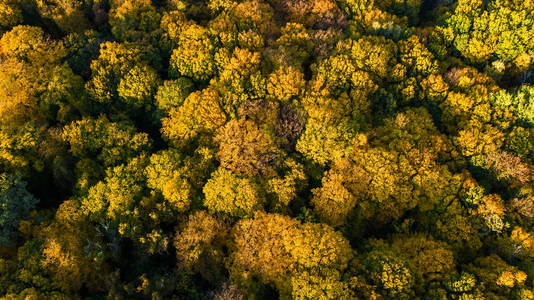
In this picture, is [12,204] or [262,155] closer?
[12,204]

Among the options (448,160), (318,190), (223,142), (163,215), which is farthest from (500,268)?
(163,215)

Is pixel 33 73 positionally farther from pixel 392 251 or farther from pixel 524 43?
pixel 524 43

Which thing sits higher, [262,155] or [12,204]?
[262,155]

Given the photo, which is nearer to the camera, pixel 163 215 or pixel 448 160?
pixel 163 215

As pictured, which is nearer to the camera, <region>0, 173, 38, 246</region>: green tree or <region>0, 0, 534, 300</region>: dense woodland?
<region>0, 0, 534, 300</region>: dense woodland

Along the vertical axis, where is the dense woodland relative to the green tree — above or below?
above

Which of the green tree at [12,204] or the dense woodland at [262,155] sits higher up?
the dense woodland at [262,155]

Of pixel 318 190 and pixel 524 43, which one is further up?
pixel 524 43

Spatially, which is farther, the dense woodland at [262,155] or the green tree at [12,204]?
the green tree at [12,204]
